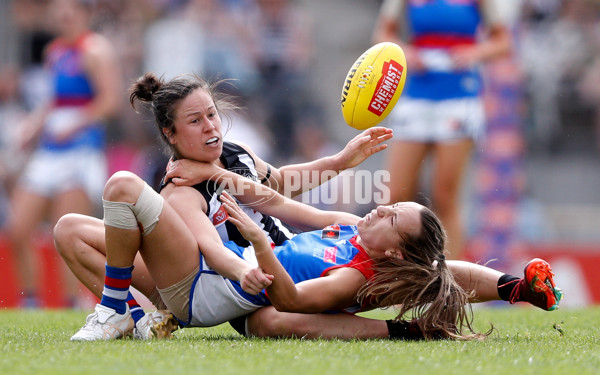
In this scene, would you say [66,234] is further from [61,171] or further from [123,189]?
[61,171]

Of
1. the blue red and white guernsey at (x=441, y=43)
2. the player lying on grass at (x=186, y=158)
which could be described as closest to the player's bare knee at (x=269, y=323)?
the player lying on grass at (x=186, y=158)

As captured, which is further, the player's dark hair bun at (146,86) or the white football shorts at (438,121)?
the white football shorts at (438,121)

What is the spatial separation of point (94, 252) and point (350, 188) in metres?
4.84

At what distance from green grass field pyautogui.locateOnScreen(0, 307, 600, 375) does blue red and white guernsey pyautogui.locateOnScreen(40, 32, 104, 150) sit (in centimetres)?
302

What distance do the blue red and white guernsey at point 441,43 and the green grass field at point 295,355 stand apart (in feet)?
7.96

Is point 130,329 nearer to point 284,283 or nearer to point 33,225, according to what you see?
point 284,283

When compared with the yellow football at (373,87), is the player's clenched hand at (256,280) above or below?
below

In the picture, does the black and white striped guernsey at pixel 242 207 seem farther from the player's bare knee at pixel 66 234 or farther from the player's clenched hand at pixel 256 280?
the player's clenched hand at pixel 256 280

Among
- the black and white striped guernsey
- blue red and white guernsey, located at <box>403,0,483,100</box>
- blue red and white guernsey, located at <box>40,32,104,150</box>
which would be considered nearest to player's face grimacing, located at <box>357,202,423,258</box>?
the black and white striped guernsey

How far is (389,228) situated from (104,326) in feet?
4.35

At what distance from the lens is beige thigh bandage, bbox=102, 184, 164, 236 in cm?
366

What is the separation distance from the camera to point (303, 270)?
154 inches

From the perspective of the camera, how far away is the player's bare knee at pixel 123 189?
3.64m

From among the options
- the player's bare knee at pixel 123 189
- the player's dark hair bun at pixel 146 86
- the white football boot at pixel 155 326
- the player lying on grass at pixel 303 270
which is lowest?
the white football boot at pixel 155 326
